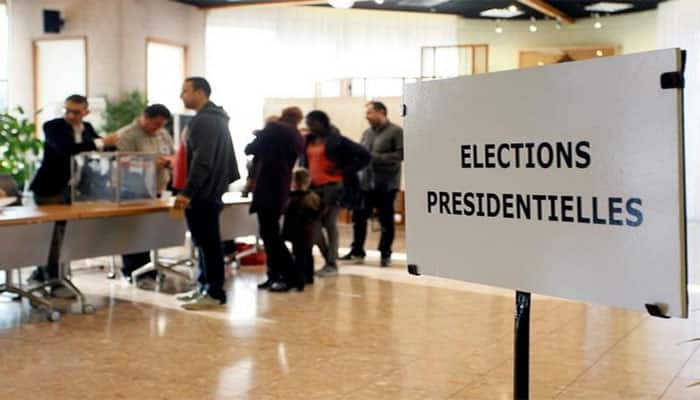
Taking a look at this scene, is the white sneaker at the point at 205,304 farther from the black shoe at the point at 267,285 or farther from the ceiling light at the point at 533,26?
the ceiling light at the point at 533,26

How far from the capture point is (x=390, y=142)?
7.66 metres

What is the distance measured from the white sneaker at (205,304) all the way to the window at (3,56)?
272 inches

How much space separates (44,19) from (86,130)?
5616 mm

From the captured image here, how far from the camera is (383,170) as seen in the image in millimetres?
7660

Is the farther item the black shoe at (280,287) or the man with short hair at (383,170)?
the man with short hair at (383,170)

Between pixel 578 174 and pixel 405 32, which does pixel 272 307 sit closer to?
pixel 578 174

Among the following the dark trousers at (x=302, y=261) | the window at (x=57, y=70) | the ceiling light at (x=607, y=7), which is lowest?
the dark trousers at (x=302, y=261)

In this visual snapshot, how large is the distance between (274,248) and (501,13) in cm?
899

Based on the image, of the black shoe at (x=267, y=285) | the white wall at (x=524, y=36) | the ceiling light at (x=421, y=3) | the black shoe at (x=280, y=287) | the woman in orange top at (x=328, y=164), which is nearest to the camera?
the black shoe at (x=280, y=287)

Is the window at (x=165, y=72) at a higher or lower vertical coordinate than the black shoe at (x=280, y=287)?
higher

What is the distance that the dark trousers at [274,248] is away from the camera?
19.8 feet

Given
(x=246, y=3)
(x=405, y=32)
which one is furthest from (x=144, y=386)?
(x=405, y=32)

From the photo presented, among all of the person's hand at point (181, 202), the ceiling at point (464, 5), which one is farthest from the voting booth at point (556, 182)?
the ceiling at point (464, 5)

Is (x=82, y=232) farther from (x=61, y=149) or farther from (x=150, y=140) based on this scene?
(x=150, y=140)
